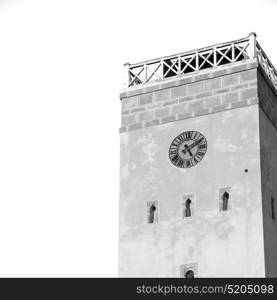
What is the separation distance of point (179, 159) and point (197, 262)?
128 inches

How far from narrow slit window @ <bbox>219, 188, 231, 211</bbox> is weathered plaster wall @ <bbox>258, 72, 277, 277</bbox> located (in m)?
1.03

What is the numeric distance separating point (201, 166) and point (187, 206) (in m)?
1.23

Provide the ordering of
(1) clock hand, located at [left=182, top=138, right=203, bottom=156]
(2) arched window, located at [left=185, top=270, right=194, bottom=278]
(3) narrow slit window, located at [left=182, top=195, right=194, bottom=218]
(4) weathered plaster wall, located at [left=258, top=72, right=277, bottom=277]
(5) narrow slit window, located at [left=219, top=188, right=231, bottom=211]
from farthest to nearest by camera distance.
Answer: (1) clock hand, located at [left=182, top=138, right=203, bottom=156]
(3) narrow slit window, located at [left=182, top=195, right=194, bottom=218]
(5) narrow slit window, located at [left=219, top=188, right=231, bottom=211]
(2) arched window, located at [left=185, top=270, right=194, bottom=278]
(4) weathered plaster wall, located at [left=258, top=72, right=277, bottom=277]

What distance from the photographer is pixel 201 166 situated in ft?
116

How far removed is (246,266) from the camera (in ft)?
110

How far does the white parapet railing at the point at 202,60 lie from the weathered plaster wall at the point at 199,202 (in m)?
1.70

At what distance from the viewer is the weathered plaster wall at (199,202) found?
34.0 metres

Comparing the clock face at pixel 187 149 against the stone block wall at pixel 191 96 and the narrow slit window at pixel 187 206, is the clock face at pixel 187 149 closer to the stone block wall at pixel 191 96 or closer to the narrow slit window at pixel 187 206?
the stone block wall at pixel 191 96

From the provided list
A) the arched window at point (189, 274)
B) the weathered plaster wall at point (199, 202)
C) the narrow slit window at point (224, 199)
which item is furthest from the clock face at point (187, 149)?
the arched window at point (189, 274)

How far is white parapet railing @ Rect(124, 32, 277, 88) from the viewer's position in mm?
36125

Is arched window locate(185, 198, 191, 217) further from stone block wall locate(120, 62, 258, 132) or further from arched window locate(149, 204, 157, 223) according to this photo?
stone block wall locate(120, 62, 258, 132)

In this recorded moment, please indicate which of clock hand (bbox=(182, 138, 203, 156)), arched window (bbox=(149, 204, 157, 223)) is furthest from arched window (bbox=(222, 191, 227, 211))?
arched window (bbox=(149, 204, 157, 223))

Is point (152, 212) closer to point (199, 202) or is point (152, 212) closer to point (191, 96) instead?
point (199, 202)

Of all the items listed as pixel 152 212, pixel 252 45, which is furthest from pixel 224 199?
pixel 252 45
